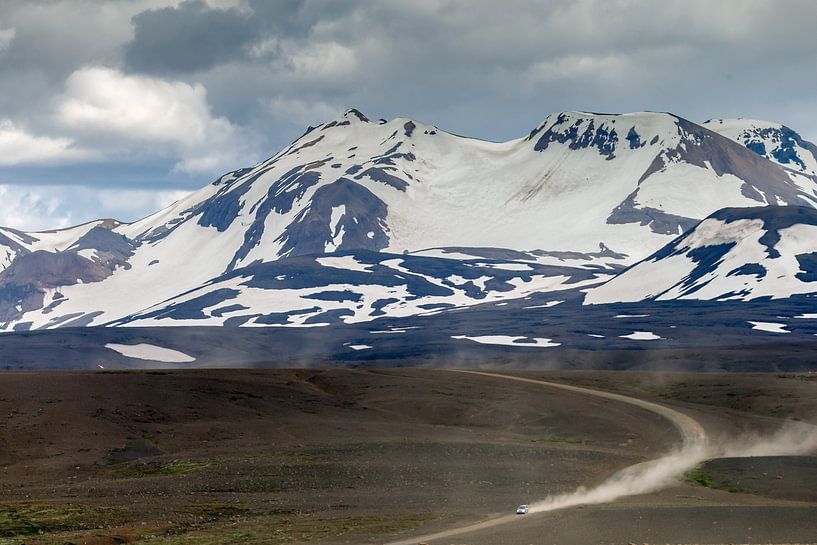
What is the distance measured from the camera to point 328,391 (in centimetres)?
10819

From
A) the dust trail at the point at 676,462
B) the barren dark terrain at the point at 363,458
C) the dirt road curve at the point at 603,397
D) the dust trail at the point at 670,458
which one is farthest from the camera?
the dust trail at the point at 676,462

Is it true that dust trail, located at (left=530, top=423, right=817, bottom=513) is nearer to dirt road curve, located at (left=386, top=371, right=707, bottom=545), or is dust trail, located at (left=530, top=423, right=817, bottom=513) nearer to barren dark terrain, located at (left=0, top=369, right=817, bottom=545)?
dirt road curve, located at (left=386, top=371, right=707, bottom=545)

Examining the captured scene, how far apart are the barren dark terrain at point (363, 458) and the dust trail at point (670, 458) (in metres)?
1.18

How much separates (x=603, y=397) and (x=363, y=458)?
38.8 m

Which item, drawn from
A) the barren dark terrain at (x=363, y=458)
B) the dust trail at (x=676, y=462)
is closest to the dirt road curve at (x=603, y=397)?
the dust trail at (x=676, y=462)

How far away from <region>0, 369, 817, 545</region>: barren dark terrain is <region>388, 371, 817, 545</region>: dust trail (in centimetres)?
118

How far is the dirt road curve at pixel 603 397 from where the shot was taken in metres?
47.4

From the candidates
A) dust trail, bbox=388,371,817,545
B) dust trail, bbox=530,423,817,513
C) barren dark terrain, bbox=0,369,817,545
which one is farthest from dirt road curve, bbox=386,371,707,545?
barren dark terrain, bbox=0,369,817,545

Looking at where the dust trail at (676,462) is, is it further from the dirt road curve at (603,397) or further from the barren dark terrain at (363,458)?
the barren dark terrain at (363,458)

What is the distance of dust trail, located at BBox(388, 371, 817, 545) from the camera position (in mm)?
54900

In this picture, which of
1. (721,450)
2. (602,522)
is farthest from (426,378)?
(602,522)

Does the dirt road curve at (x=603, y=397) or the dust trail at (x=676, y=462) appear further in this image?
the dust trail at (x=676, y=462)

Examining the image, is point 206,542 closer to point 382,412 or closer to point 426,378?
point 382,412

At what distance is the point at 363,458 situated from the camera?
7288 cm
